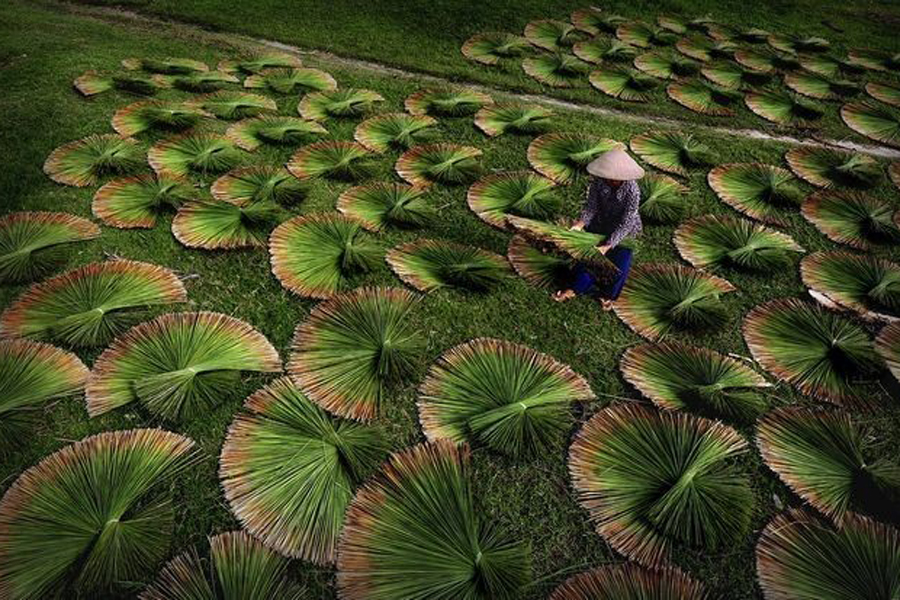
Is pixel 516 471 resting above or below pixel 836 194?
below

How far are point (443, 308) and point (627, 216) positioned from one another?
72 centimetres

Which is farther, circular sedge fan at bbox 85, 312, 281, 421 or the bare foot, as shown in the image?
the bare foot

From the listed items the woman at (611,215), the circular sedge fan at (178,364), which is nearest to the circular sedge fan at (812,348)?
the woman at (611,215)

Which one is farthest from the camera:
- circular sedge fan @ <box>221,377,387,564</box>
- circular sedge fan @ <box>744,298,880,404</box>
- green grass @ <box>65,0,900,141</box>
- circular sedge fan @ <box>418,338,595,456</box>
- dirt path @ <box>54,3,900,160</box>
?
green grass @ <box>65,0,900,141</box>

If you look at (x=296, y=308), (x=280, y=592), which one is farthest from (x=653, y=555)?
(x=296, y=308)

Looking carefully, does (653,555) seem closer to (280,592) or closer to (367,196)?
(280,592)

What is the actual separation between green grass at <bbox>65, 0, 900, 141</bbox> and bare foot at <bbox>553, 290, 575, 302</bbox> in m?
2.56

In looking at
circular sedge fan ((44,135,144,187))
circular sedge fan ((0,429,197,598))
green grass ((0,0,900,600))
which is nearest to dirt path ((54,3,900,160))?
green grass ((0,0,900,600))

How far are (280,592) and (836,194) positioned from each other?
2.86m

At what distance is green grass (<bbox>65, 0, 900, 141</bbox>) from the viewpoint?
4605 mm

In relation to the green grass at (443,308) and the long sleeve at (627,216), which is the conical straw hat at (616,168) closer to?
the long sleeve at (627,216)

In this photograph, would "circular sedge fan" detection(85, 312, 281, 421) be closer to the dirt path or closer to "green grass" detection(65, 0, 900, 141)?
the dirt path

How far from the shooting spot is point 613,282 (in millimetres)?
2078

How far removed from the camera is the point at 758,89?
12.7ft
